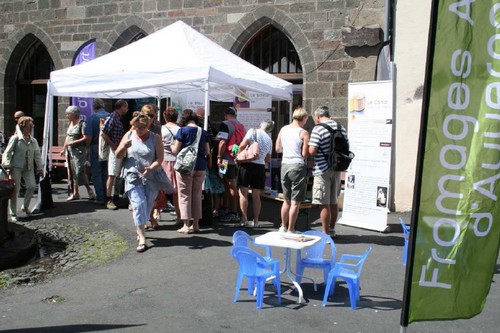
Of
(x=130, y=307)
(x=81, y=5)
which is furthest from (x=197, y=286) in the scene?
(x=81, y=5)

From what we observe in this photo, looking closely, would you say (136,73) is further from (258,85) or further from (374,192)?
(374,192)

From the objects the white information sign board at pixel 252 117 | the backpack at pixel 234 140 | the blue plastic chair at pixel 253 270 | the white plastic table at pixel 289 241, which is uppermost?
the white information sign board at pixel 252 117

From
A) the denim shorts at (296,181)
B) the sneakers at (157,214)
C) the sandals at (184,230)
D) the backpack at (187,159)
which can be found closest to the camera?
the denim shorts at (296,181)

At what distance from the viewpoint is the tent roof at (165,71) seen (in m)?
7.95

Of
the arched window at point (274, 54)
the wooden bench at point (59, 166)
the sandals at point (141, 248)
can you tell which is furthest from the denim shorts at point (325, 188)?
the wooden bench at point (59, 166)

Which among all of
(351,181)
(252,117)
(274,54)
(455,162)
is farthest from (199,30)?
(455,162)

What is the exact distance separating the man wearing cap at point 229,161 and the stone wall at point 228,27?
3.14 meters

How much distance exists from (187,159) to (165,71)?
53.3 inches

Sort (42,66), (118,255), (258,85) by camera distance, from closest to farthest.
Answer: (118,255) → (258,85) → (42,66)

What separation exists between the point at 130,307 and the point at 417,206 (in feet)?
9.80

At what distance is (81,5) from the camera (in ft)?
46.5

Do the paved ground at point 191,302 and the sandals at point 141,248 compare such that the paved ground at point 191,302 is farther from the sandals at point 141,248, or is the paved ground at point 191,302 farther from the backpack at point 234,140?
the backpack at point 234,140

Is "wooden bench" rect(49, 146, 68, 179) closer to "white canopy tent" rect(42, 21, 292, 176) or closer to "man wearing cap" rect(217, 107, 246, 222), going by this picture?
"white canopy tent" rect(42, 21, 292, 176)

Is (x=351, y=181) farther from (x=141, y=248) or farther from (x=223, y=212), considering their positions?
(x=141, y=248)
